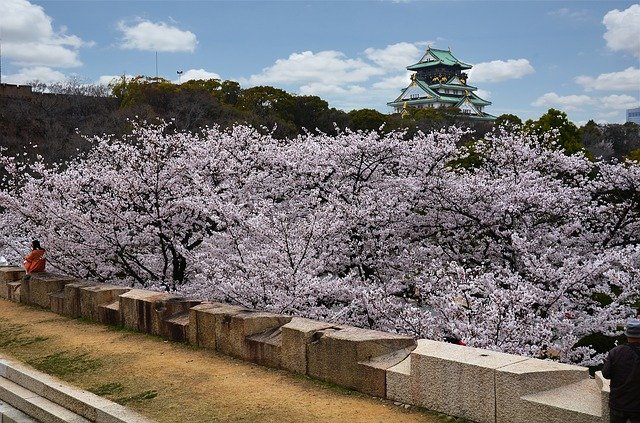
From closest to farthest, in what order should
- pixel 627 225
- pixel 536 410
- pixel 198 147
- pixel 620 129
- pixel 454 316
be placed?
pixel 536 410 < pixel 454 316 < pixel 627 225 < pixel 198 147 < pixel 620 129

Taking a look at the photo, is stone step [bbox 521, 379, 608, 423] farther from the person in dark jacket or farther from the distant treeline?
the distant treeline

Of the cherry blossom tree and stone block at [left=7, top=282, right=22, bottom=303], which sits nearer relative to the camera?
the cherry blossom tree

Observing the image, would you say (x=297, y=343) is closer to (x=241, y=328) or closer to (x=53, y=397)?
(x=241, y=328)

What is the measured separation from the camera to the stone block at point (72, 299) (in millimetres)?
11352

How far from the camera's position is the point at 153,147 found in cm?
1483

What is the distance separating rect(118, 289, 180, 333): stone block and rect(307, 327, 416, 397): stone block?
333 centimetres

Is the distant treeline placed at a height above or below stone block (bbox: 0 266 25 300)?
above

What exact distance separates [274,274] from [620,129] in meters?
57.6

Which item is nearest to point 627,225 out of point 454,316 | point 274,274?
point 454,316

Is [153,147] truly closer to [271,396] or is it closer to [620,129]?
[271,396]

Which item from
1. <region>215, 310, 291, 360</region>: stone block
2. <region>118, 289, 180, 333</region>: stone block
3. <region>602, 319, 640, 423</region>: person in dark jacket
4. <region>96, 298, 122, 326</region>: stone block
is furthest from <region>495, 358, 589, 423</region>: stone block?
<region>96, 298, 122, 326</region>: stone block

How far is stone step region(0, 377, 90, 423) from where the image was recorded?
6.73m

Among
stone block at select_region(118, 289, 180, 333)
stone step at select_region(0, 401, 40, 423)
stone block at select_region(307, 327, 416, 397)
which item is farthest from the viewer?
stone block at select_region(118, 289, 180, 333)

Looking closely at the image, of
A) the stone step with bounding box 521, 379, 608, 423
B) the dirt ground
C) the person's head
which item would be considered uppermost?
the person's head
